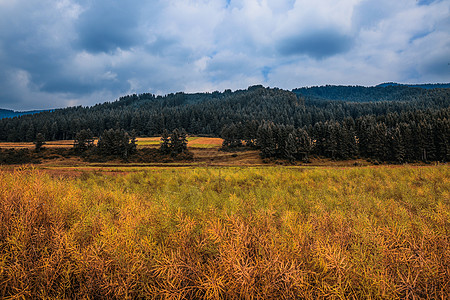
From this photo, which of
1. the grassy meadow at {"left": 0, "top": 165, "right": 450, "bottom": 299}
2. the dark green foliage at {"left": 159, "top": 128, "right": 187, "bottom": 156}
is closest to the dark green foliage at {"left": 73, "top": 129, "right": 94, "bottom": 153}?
the dark green foliage at {"left": 159, "top": 128, "right": 187, "bottom": 156}

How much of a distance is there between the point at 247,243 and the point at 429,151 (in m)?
78.9

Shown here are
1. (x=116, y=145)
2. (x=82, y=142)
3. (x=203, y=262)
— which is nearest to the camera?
(x=203, y=262)

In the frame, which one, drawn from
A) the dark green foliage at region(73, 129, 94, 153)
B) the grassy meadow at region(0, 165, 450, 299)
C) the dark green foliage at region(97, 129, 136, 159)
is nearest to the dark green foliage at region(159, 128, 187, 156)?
the dark green foliage at region(97, 129, 136, 159)

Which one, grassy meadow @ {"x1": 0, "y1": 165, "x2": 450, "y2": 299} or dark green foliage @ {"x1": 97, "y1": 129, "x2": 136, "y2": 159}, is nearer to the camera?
grassy meadow @ {"x1": 0, "y1": 165, "x2": 450, "y2": 299}

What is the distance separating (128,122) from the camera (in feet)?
438

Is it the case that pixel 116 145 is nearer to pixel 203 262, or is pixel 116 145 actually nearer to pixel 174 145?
pixel 174 145

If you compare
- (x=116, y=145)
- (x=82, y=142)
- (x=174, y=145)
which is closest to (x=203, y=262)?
(x=174, y=145)

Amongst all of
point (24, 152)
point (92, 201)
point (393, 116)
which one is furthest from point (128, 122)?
point (393, 116)

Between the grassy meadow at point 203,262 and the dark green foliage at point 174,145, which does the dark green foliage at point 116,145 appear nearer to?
the dark green foliage at point 174,145

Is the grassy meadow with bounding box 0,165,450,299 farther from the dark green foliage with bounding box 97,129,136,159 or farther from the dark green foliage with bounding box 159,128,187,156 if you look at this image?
the dark green foliage with bounding box 97,129,136,159

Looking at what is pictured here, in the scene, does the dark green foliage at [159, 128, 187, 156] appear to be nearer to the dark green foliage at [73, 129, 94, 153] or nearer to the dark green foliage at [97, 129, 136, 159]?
the dark green foliage at [97, 129, 136, 159]

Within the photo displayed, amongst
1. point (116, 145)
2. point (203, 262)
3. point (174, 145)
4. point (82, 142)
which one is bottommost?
point (174, 145)

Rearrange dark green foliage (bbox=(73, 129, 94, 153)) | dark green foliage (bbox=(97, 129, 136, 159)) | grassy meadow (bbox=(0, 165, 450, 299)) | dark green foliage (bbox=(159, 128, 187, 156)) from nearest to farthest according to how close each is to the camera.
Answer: grassy meadow (bbox=(0, 165, 450, 299)) → dark green foliage (bbox=(97, 129, 136, 159)) → dark green foliage (bbox=(159, 128, 187, 156)) → dark green foliage (bbox=(73, 129, 94, 153))

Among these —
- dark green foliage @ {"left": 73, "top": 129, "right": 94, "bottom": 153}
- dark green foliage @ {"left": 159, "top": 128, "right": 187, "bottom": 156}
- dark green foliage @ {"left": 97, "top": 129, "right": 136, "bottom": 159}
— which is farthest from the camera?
dark green foliage @ {"left": 73, "top": 129, "right": 94, "bottom": 153}
